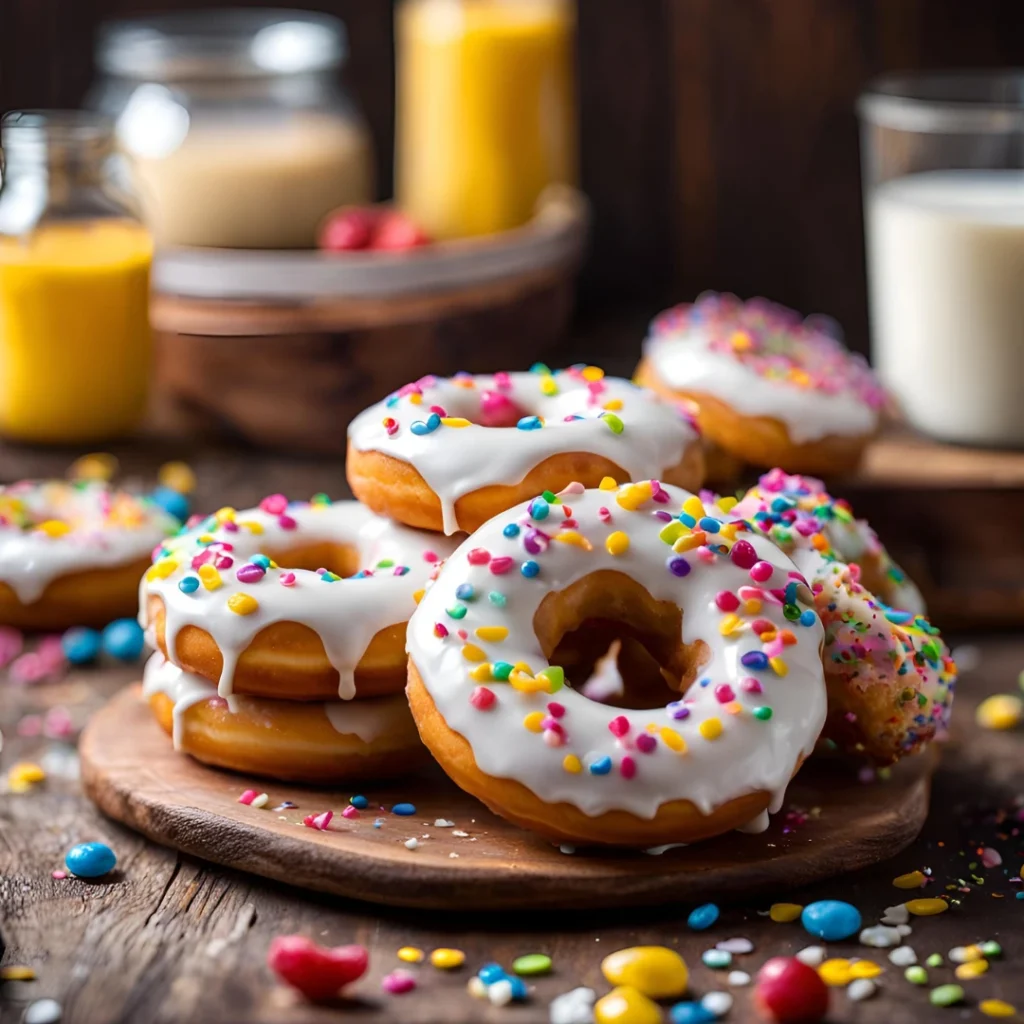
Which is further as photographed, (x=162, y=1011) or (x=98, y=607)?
(x=98, y=607)

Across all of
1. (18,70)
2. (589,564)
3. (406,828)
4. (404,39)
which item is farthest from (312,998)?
(18,70)

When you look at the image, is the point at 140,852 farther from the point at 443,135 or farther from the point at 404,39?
the point at 404,39

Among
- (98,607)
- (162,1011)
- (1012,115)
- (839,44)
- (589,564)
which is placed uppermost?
(839,44)

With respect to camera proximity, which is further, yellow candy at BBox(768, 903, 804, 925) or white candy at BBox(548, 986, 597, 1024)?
yellow candy at BBox(768, 903, 804, 925)

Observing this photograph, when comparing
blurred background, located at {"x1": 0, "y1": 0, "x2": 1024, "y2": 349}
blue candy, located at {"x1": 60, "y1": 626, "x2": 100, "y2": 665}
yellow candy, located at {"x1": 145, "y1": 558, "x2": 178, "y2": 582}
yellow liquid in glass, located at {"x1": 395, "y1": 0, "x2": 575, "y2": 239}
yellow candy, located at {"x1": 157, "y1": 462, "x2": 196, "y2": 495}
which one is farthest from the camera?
blurred background, located at {"x1": 0, "y1": 0, "x2": 1024, "y2": 349}

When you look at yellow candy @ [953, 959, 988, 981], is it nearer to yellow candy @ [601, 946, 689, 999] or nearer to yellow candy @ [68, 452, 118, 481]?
yellow candy @ [601, 946, 689, 999]

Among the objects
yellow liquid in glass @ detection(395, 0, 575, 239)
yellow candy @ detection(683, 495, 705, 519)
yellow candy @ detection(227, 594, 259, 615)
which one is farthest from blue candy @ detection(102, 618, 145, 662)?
yellow liquid in glass @ detection(395, 0, 575, 239)
